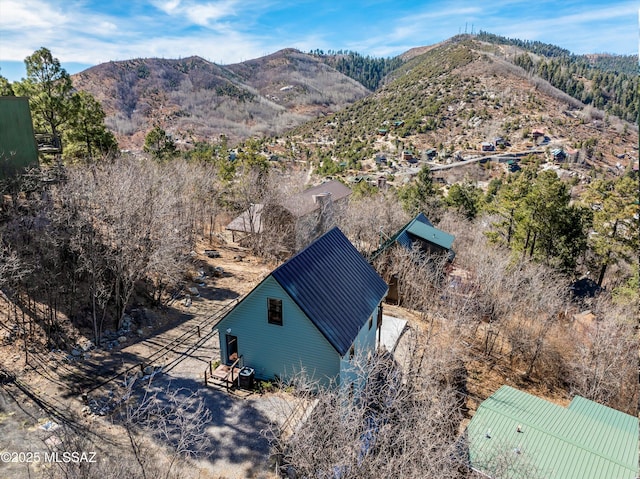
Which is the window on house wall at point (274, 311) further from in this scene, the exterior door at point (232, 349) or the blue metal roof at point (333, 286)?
the exterior door at point (232, 349)

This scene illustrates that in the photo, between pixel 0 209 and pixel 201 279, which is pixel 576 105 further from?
pixel 0 209

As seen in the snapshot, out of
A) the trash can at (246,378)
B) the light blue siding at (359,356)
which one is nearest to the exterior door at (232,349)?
the trash can at (246,378)

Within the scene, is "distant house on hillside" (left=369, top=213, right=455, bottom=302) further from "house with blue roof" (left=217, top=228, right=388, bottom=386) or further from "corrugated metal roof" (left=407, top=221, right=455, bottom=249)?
"house with blue roof" (left=217, top=228, right=388, bottom=386)

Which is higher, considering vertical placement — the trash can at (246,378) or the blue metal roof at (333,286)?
the blue metal roof at (333,286)

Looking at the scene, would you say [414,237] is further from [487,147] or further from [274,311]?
[487,147]

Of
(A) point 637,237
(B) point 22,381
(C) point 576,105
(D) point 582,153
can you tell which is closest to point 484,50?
(C) point 576,105

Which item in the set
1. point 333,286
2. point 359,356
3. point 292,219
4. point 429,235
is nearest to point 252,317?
point 333,286

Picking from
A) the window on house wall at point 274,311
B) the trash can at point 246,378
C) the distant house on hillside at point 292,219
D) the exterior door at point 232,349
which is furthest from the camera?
the distant house on hillside at point 292,219

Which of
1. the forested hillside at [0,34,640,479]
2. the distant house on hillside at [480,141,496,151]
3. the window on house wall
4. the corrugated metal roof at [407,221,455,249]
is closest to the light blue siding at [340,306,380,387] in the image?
the forested hillside at [0,34,640,479]
